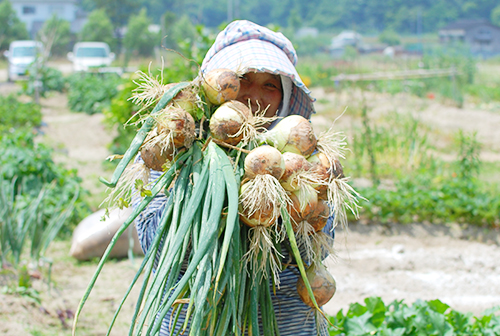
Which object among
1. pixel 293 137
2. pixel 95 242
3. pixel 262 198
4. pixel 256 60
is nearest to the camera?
pixel 262 198

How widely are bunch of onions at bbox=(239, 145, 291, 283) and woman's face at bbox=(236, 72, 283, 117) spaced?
34 cm

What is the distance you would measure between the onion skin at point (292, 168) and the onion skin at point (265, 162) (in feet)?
0.07

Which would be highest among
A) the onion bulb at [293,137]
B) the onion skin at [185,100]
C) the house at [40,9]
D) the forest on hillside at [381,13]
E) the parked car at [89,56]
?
the forest on hillside at [381,13]

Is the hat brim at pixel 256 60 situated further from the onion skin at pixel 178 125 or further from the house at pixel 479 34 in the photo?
the house at pixel 479 34

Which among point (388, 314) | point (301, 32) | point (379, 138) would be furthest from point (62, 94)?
point (301, 32)

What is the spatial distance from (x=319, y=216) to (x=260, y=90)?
499 millimetres

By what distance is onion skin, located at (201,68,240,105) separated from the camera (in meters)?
1.32

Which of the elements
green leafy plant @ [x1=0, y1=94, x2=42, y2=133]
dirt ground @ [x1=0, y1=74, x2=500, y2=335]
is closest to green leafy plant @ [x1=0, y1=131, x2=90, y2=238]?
dirt ground @ [x1=0, y1=74, x2=500, y2=335]

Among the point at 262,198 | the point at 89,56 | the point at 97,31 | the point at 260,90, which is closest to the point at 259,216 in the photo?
the point at 262,198

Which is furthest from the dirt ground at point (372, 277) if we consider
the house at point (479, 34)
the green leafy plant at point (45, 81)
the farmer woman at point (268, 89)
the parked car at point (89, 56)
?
the house at point (479, 34)

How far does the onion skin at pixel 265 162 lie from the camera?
3.95ft

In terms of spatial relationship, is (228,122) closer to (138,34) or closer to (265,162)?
(265,162)

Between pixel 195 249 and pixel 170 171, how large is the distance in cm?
23

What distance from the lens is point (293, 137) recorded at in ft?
4.21
